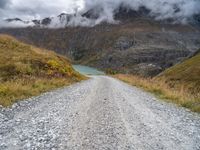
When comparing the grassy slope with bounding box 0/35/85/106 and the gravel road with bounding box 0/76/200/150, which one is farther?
the grassy slope with bounding box 0/35/85/106

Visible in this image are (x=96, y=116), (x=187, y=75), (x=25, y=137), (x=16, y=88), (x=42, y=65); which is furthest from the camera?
(x=187, y=75)

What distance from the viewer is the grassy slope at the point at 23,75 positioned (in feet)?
63.5

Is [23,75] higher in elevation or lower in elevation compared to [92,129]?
lower

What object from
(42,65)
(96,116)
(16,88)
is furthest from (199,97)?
(42,65)

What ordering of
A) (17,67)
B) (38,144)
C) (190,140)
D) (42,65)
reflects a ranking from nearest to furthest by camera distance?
(38,144) < (190,140) < (17,67) < (42,65)

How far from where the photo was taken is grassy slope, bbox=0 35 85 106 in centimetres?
1934

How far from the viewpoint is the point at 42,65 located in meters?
36.5

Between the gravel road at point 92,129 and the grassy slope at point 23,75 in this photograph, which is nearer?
the gravel road at point 92,129

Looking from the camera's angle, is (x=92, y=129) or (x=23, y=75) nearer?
(x=92, y=129)

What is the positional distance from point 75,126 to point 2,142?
3087 millimetres

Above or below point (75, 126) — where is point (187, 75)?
below

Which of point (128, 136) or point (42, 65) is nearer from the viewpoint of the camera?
point (128, 136)

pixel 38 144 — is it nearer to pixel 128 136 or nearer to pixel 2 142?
pixel 2 142

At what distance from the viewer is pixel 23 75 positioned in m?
29.6
